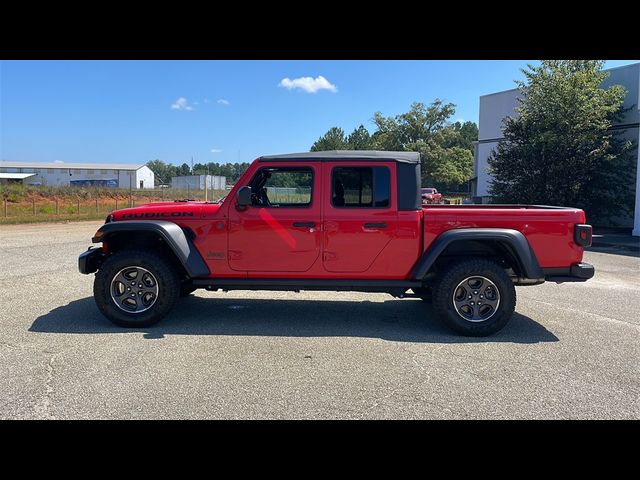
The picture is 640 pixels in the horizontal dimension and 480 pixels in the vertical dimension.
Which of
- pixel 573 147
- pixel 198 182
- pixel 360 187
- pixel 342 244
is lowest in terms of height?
pixel 342 244

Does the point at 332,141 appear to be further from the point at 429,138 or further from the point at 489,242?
the point at 489,242

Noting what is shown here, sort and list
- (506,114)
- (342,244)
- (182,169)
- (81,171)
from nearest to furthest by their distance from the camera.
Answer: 1. (342,244)
2. (506,114)
3. (81,171)
4. (182,169)

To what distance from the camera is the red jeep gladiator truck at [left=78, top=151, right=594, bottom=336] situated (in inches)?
196

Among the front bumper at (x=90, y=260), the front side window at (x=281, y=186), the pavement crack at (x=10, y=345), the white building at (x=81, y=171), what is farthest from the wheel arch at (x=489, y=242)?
the white building at (x=81, y=171)

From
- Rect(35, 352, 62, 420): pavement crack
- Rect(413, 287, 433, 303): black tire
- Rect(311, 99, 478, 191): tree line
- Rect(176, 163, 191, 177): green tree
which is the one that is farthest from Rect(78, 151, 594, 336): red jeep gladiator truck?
Rect(176, 163, 191, 177): green tree

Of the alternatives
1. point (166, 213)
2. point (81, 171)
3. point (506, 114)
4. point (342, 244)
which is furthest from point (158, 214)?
point (81, 171)

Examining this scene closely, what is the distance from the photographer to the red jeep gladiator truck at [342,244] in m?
4.98

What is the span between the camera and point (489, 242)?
16.8ft

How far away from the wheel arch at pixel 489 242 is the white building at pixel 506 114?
14.6 metres

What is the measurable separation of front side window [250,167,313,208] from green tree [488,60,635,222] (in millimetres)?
15717

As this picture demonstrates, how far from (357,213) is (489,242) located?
1566 mm

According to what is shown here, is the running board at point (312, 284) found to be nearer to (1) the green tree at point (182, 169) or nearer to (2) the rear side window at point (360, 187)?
(2) the rear side window at point (360, 187)

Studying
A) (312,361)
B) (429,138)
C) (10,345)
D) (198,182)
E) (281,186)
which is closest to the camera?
(312,361)
